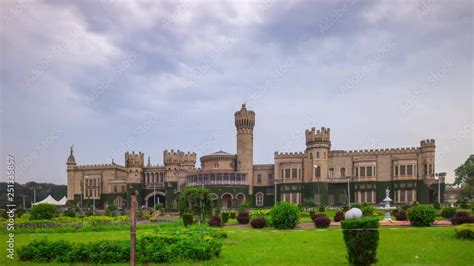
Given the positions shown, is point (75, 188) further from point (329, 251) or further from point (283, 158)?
point (329, 251)

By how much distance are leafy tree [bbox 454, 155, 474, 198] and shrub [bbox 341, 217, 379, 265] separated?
2739 inches

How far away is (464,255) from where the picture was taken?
50.0ft

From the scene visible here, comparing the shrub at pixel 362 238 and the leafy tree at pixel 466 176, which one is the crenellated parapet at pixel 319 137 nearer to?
the leafy tree at pixel 466 176

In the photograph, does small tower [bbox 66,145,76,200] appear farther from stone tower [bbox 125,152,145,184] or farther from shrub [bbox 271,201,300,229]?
shrub [bbox 271,201,300,229]

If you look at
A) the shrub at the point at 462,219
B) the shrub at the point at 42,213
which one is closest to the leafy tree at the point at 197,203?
the shrub at the point at 42,213

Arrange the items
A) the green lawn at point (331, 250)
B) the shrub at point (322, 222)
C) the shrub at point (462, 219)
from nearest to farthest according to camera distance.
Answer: the green lawn at point (331, 250) < the shrub at point (462, 219) < the shrub at point (322, 222)

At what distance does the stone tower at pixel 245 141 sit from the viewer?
2601 inches

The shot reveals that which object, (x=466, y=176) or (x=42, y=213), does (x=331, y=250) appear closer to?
(x=42, y=213)

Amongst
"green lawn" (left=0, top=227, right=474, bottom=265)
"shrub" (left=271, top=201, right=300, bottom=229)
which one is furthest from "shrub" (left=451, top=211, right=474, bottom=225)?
"shrub" (left=271, top=201, right=300, bottom=229)

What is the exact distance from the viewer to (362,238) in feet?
42.4

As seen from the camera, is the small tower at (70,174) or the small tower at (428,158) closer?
the small tower at (428,158)

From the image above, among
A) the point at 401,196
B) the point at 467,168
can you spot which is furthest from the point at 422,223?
the point at 467,168

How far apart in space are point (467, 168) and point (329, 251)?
7148 centimetres

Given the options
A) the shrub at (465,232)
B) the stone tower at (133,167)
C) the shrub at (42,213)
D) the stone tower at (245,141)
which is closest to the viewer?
the shrub at (465,232)
